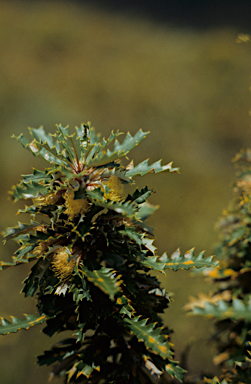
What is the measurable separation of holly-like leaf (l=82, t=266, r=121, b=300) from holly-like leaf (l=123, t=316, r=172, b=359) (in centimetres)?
14

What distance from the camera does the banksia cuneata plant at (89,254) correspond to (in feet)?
2.65

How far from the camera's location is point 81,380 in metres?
0.99

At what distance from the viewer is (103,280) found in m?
0.73

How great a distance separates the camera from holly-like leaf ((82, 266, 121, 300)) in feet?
2.23

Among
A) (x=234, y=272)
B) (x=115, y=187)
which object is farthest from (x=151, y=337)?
(x=234, y=272)

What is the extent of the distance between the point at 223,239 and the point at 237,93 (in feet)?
6.19

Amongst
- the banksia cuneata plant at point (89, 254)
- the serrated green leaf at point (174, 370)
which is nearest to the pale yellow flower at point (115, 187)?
the banksia cuneata plant at point (89, 254)

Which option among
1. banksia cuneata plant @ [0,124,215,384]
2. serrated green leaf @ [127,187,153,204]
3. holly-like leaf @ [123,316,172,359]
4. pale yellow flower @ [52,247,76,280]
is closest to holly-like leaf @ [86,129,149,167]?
banksia cuneata plant @ [0,124,215,384]

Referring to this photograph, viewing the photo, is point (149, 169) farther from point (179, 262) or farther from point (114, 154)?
point (179, 262)

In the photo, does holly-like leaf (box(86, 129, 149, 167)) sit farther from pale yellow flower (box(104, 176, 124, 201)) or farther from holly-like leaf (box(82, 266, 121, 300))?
holly-like leaf (box(82, 266, 121, 300))

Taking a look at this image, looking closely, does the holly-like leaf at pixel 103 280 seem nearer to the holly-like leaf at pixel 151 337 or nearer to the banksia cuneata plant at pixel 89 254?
the banksia cuneata plant at pixel 89 254

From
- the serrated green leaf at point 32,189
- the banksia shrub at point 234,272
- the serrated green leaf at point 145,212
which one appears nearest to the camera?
the serrated green leaf at point 32,189

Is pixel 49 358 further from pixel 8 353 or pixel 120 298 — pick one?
pixel 8 353

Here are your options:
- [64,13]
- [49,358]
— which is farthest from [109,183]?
→ [64,13]
